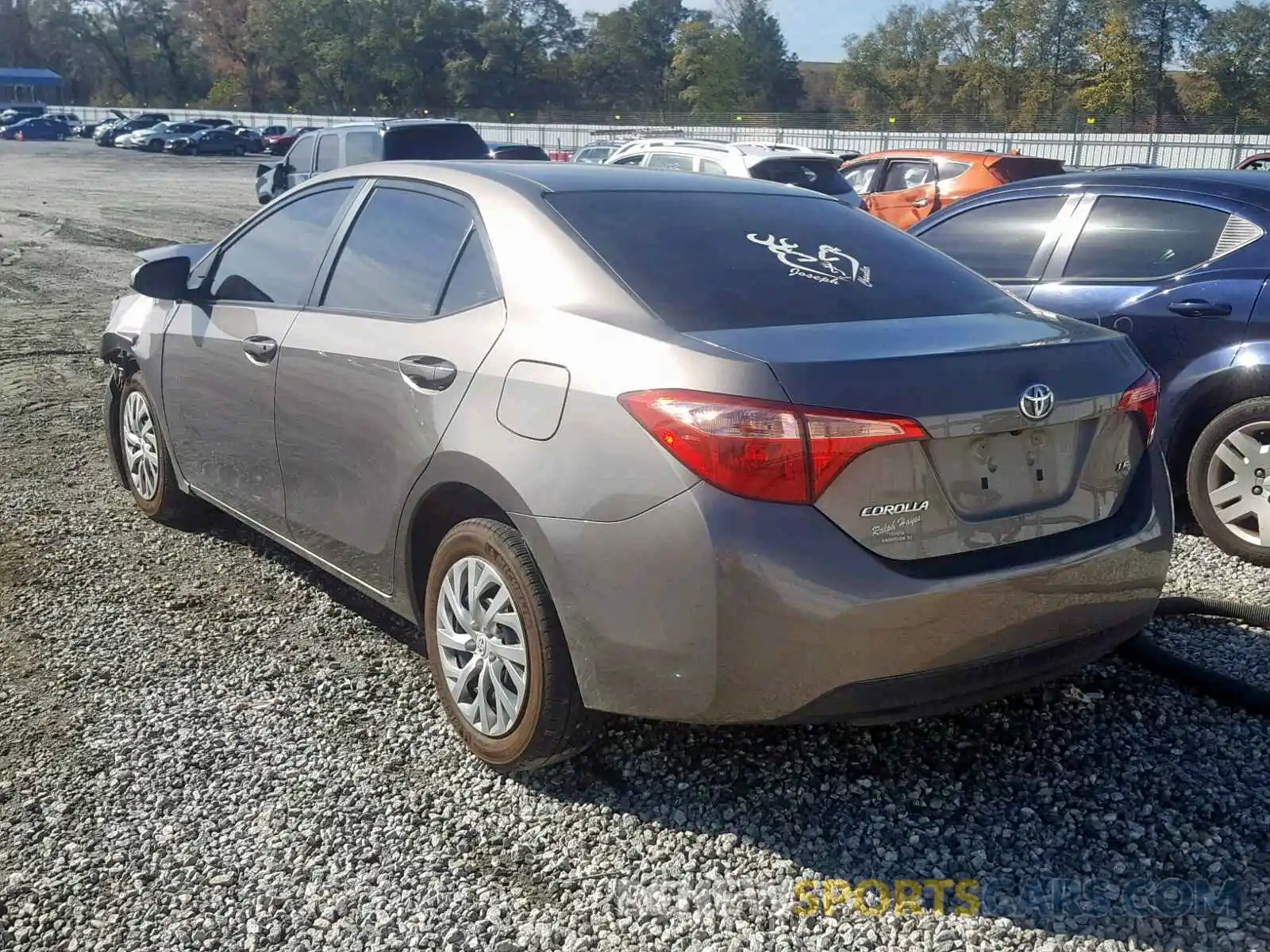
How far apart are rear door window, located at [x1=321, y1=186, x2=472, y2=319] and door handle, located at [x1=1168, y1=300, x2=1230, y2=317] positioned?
3251 millimetres

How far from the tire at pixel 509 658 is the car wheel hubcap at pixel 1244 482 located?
3.23 metres

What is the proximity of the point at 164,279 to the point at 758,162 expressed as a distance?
33.9 feet

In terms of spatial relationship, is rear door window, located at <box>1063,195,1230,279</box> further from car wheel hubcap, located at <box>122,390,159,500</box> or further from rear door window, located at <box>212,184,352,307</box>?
car wheel hubcap, located at <box>122,390,159,500</box>

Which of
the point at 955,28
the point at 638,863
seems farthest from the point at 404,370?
the point at 955,28

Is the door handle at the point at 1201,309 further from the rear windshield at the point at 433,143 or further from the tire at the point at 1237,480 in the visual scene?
the rear windshield at the point at 433,143

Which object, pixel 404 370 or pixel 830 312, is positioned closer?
pixel 830 312

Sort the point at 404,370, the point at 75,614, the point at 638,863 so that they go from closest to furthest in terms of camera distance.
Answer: the point at 638,863 < the point at 404,370 < the point at 75,614

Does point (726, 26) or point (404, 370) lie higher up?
point (726, 26)

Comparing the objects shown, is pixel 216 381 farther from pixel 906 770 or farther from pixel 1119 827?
pixel 1119 827

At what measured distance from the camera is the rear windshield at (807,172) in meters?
14.1

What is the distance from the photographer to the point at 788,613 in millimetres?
2750

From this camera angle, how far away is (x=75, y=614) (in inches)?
176

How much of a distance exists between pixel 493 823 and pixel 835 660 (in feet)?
3.35

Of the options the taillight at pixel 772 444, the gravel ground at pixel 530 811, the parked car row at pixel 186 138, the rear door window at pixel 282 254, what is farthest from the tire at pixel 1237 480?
the parked car row at pixel 186 138
